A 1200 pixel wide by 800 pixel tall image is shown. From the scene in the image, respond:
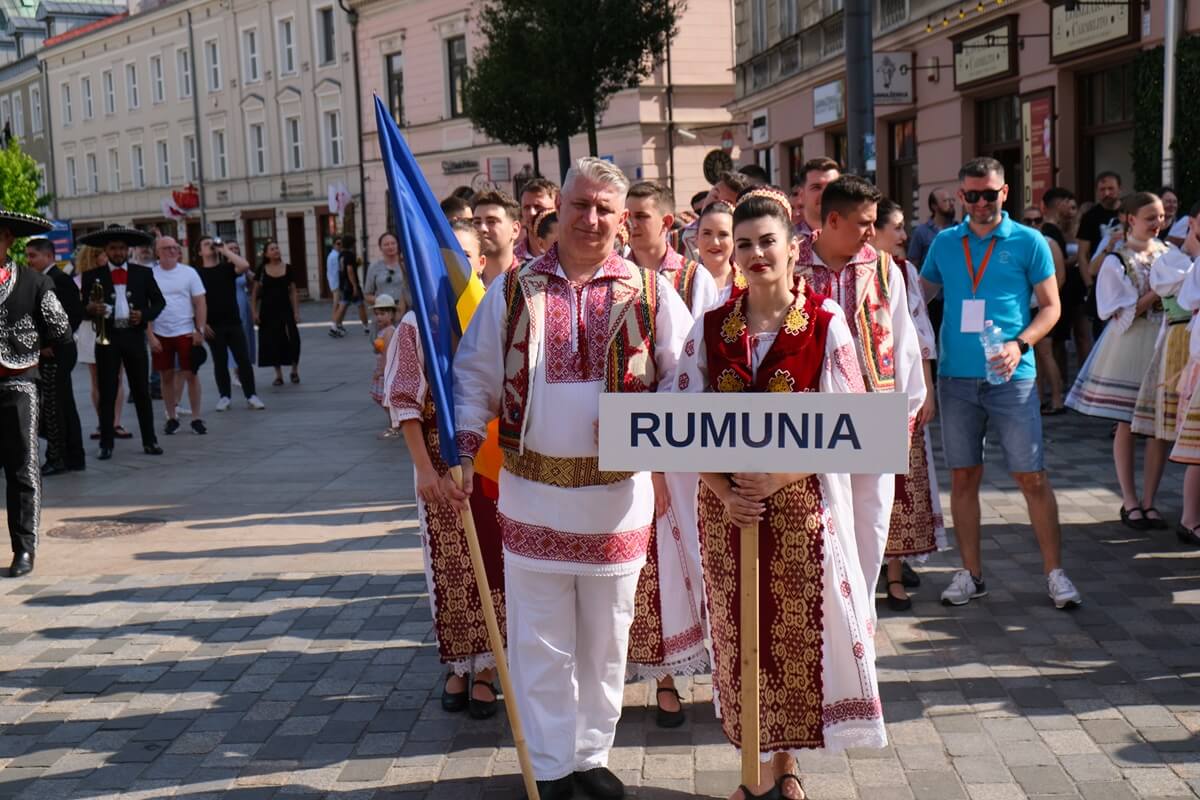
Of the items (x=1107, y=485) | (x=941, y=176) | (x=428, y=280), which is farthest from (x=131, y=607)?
(x=941, y=176)

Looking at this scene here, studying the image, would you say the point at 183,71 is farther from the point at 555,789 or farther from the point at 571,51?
the point at 555,789

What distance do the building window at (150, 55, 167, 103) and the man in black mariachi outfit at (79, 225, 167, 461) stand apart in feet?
152

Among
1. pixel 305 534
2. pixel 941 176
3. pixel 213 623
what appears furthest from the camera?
pixel 941 176

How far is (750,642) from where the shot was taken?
397 cm

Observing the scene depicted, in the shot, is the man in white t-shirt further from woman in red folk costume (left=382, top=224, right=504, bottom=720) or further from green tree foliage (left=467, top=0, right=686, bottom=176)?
green tree foliage (left=467, top=0, right=686, bottom=176)

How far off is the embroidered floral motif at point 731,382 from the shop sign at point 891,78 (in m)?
14.7

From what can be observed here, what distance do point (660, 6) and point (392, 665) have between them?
22223 millimetres

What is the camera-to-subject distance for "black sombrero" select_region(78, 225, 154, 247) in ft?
41.1

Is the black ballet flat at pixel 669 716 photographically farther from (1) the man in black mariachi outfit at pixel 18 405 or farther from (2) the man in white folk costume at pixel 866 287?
(1) the man in black mariachi outfit at pixel 18 405

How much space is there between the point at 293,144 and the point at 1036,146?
36.6 m

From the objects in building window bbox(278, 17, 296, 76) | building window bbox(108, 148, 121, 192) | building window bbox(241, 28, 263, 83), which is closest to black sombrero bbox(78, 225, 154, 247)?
building window bbox(278, 17, 296, 76)

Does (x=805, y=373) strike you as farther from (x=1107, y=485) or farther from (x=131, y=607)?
(x=1107, y=485)

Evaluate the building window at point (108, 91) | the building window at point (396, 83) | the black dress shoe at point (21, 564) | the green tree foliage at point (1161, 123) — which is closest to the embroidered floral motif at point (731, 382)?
the black dress shoe at point (21, 564)

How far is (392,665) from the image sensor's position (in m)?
5.98
